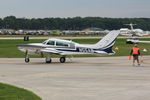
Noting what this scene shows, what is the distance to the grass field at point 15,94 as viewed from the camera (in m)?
14.9

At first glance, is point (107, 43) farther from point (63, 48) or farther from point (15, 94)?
point (15, 94)

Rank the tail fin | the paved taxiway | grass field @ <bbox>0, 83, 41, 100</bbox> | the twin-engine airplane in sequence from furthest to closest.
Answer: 1. the tail fin
2. the twin-engine airplane
3. the paved taxiway
4. grass field @ <bbox>0, 83, 41, 100</bbox>

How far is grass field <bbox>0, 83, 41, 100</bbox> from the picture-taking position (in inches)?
585

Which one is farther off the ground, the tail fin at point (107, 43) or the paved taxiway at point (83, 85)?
the tail fin at point (107, 43)

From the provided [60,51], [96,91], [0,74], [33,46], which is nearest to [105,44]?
[60,51]

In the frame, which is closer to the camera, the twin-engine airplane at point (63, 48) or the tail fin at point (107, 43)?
the twin-engine airplane at point (63, 48)

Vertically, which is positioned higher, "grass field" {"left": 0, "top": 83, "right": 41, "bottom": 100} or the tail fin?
the tail fin

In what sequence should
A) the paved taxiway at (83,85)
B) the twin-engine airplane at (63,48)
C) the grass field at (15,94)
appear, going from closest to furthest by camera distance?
the grass field at (15,94)
the paved taxiway at (83,85)
the twin-engine airplane at (63,48)

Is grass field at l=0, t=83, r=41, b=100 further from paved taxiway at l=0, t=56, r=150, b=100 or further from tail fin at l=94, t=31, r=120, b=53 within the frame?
tail fin at l=94, t=31, r=120, b=53

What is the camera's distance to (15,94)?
15750 millimetres

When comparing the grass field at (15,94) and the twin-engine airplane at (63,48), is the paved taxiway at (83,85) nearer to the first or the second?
the grass field at (15,94)

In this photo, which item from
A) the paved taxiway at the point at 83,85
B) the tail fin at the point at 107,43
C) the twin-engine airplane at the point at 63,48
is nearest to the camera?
the paved taxiway at the point at 83,85

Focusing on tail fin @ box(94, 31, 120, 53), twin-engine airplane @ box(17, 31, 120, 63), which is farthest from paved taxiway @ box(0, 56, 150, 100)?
tail fin @ box(94, 31, 120, 53)

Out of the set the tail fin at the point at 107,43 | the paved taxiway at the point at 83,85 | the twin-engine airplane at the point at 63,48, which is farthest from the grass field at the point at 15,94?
the tail fin at the point at 107,43
